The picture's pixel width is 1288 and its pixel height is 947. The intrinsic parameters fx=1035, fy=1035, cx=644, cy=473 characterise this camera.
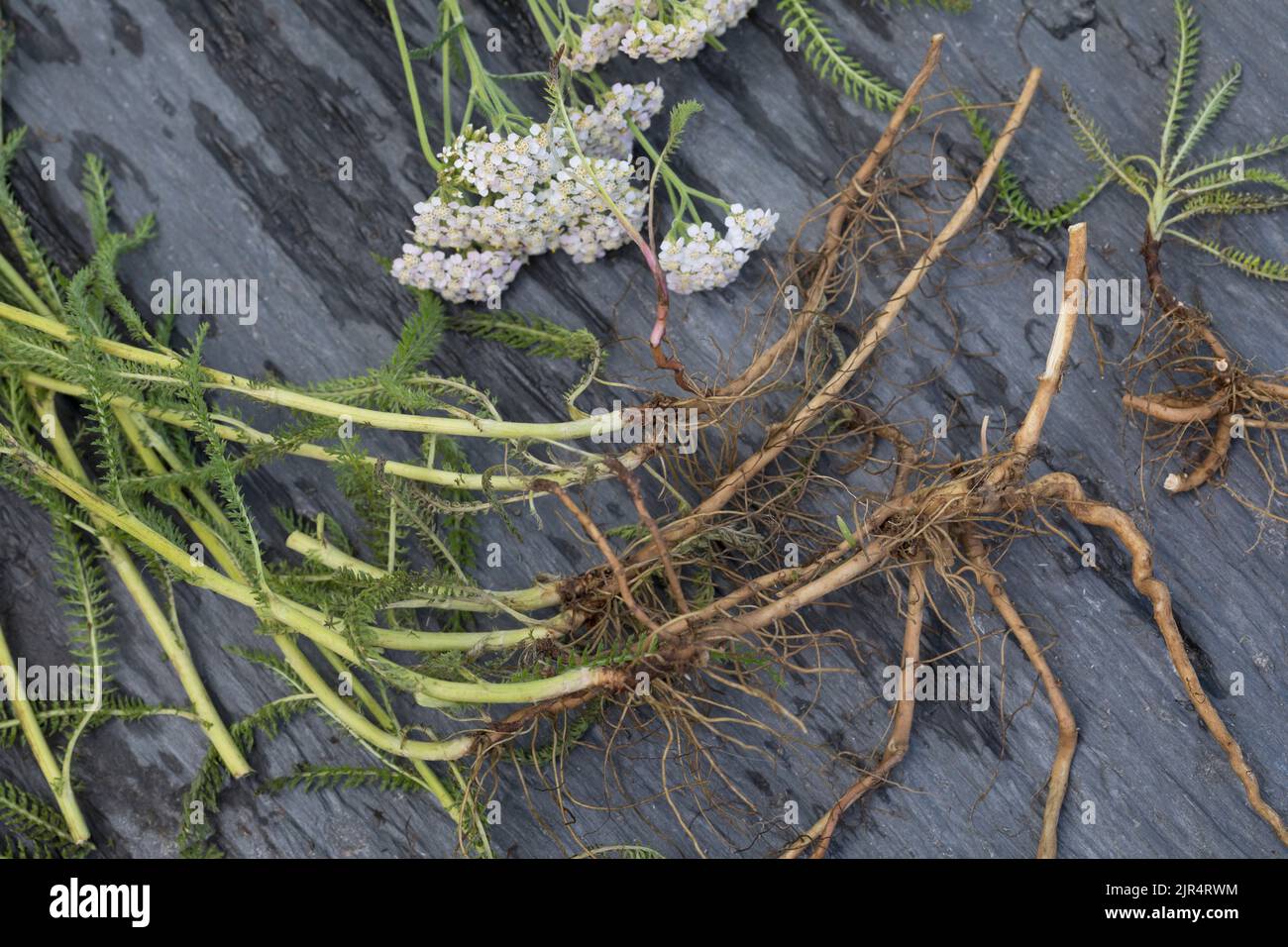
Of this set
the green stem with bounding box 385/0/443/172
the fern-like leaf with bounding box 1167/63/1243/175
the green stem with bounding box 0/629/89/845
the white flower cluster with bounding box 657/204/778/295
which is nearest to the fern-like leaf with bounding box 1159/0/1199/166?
the fern-like leaf with bounding box 1167/63/1243/175

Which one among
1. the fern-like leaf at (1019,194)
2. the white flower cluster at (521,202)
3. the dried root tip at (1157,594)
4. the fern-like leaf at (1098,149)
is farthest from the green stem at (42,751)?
the fern-like leaf at (1098,149)

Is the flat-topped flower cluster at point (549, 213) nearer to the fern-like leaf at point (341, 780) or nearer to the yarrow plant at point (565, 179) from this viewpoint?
the yarrow plant at point (565, 179)

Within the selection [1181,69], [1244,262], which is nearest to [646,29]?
[1181,69]

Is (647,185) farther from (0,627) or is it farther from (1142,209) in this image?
(0,627)

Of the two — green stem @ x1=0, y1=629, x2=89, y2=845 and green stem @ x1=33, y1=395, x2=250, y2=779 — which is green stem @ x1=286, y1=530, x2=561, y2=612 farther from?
green stem @ x1=0, y1=629, x2=89, y2=845

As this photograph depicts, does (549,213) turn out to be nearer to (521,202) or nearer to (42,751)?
(521,202)
